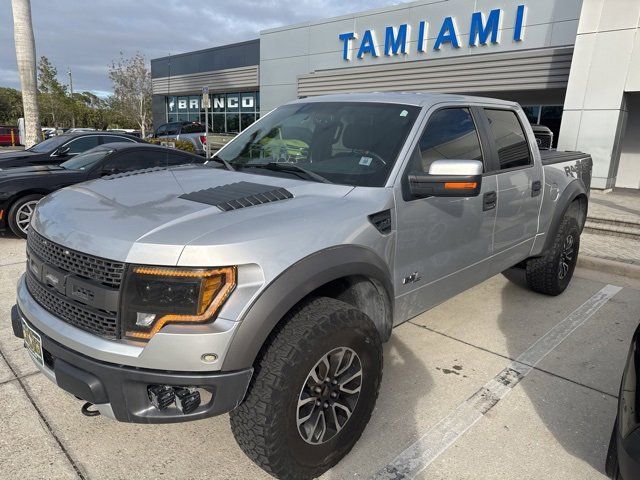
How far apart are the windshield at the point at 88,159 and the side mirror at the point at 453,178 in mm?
6157

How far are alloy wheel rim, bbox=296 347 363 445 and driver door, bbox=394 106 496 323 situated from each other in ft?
2.02

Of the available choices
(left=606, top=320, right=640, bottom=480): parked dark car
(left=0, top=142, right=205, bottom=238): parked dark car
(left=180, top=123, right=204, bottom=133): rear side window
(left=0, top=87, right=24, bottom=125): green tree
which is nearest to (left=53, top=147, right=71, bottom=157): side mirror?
(left=0, top=142, right=205, bottom=238): parked dark car

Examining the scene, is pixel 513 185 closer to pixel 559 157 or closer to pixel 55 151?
pixel 559 157

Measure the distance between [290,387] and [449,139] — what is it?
1.98 metres

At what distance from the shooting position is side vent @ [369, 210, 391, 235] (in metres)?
2.44

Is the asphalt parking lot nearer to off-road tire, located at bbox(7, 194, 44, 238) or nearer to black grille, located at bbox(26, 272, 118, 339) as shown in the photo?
black grille, located at bbox(26, 272, 118, 339)

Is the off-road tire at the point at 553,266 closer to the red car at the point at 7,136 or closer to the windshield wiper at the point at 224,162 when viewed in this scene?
the windshield wiper at the point at 224,162

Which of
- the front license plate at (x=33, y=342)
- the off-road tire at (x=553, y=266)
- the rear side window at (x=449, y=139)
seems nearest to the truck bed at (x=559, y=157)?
the off-road tire at (x=553, y=266)

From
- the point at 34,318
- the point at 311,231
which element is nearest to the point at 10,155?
the point at 34,318

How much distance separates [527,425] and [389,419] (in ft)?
2.64

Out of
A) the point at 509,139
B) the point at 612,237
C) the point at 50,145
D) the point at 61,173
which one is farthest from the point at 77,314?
the point at 50,145

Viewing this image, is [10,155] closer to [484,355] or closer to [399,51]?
[484,355]

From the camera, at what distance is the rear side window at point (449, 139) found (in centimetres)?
289

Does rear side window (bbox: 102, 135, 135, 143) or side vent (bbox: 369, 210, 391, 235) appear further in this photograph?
rear side window (bbox: 102, 135, 135, 143)
